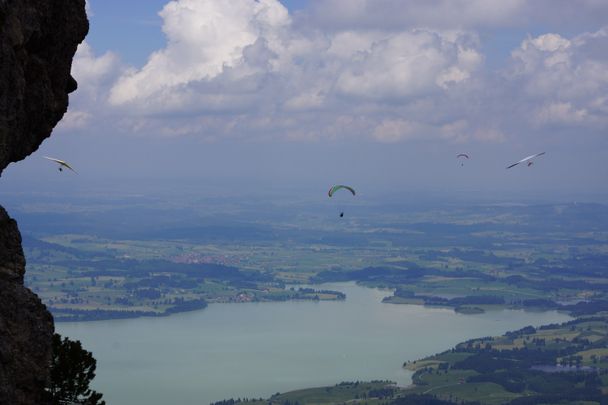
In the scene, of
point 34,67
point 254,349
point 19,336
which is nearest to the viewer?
point 19,336

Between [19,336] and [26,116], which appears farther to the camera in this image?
[26,116]

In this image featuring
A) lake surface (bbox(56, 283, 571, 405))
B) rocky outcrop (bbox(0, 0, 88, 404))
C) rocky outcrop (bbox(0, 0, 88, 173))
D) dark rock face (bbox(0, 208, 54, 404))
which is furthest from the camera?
lake surface (bbox(56, 283, 571, 405))

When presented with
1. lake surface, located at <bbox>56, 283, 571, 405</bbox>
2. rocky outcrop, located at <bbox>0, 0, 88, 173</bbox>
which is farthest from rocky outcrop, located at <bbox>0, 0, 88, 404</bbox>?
lake surface, located at <bbox>56, 283, 571, 405</bbox>

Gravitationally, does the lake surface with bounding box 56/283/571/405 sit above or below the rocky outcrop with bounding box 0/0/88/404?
below

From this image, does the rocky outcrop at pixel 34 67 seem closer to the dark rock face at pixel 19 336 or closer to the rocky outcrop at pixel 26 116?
the rocky outcrop at pixel 26 116

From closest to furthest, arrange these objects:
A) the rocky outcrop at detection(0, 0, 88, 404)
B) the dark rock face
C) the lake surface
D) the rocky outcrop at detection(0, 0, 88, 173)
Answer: the dark rock face, the rocky outcrop at detection(0, 0, 88, 404), the rocky outcrop at detection(0, 0, 88, 173), the lake surface

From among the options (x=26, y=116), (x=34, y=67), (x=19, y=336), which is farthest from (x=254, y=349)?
(x=19, y=336)

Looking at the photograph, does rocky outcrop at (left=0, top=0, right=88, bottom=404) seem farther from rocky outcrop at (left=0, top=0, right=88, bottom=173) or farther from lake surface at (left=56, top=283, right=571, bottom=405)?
lake surface at (left=56, top=283, right=571, bottom=405)

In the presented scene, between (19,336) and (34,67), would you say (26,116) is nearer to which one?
(34,67)
